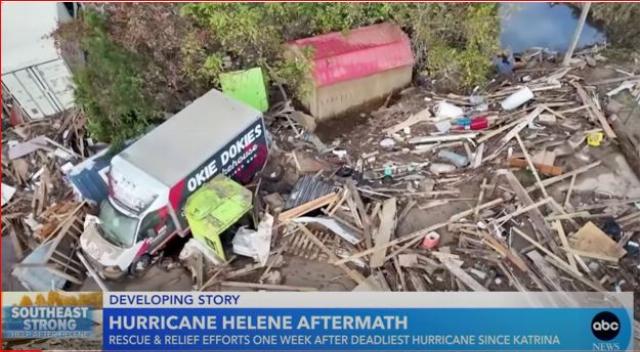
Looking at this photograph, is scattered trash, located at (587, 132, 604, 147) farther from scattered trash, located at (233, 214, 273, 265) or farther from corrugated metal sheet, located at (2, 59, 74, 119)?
corrugated metal sheet, located at (2, 59, 74, 119)

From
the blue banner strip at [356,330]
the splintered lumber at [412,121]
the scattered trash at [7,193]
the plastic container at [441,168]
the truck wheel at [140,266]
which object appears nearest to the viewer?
the blue banner strip at [356,330]

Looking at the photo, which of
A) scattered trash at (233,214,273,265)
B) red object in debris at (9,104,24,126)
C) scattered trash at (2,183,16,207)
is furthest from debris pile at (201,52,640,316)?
red object in debris at (9,104,24,126)

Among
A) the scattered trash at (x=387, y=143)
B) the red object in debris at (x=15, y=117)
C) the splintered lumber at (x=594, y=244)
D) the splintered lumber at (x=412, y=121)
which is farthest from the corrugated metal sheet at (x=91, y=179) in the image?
the splintered lumber at (x=594, y=244)

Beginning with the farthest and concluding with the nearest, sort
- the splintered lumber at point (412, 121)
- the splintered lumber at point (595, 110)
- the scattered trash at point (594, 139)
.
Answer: the splintered lumber at point (412, 121), the splintered lumber at point (595, 110), the scattered trash at point (594, 139)

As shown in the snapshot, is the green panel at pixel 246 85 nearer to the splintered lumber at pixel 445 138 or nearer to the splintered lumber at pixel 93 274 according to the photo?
the splintered lumber at pixel 445 138

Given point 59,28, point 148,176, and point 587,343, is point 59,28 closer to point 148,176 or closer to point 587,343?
point 148,176

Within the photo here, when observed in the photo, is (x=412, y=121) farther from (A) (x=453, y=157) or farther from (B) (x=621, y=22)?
(B) (x=621, y=22)

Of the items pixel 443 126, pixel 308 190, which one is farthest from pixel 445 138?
pixel 308 190
